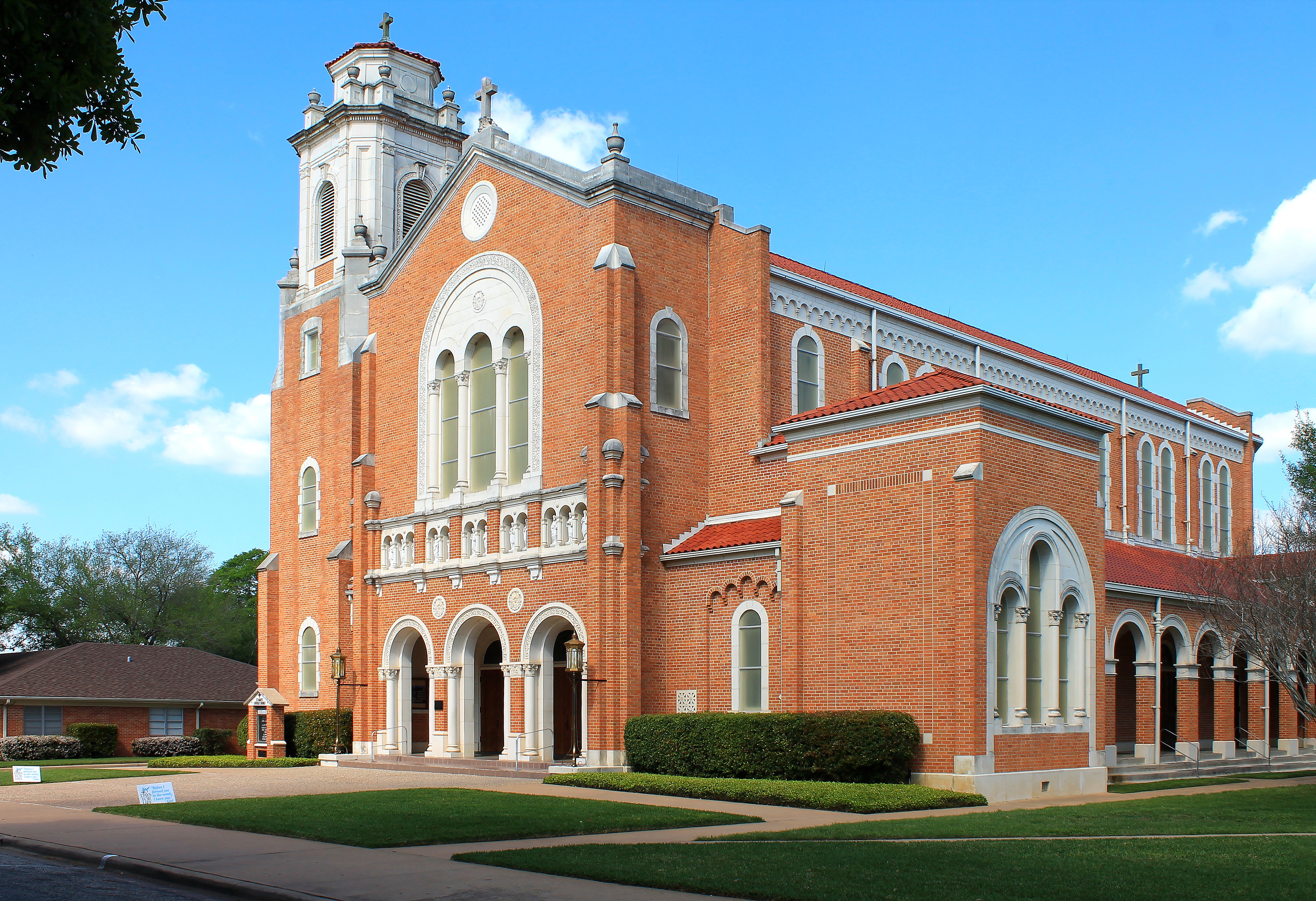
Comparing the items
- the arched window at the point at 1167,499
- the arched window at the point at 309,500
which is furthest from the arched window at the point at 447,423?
the arched window at the point at 1167,499

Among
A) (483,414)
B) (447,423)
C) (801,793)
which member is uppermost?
(483,414)

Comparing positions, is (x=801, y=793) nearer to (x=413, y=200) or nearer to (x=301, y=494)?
(x=301, y=494)

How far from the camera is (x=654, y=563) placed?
2725 cm

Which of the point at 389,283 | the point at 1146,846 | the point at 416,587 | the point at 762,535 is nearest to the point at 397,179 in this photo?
the point at 389,283

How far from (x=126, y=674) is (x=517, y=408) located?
2622cm

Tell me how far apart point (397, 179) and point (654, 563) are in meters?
19.5

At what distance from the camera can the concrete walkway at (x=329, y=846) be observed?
38.2ft

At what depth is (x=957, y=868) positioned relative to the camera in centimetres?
1239

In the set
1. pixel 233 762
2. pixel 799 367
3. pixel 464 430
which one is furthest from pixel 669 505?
pixel 233 762

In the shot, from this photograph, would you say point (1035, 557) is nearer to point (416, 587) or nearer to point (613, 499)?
point (613, 499)

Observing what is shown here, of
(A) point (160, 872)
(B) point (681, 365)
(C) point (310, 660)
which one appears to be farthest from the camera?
(C) point (310, 660)

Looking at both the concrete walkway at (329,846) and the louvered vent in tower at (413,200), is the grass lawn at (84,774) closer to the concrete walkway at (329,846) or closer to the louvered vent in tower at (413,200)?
the concrete walkway at (329,846)

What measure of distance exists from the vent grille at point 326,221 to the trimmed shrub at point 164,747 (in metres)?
17.3

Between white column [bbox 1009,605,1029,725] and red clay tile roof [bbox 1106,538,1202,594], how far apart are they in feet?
20.9
